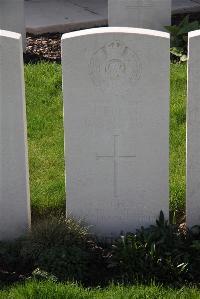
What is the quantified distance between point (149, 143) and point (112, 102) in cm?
38

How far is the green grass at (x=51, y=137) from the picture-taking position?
6.54 m

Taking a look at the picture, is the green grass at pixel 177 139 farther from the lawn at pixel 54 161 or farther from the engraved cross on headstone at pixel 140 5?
the engraved cross on headstone at pixel 140 5

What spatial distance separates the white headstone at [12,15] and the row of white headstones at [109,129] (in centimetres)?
372

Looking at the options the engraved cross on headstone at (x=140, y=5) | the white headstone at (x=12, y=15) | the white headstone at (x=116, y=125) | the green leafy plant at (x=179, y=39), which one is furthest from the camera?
the engraved cross on headstone at (x=140, y=5)

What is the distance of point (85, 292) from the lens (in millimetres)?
5352

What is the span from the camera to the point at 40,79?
28.2ft

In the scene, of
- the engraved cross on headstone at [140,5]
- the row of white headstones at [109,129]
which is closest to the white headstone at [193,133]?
the row of white headstones at [109,129]

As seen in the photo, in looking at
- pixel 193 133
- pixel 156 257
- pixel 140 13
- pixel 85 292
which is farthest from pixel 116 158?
pixel 140 13

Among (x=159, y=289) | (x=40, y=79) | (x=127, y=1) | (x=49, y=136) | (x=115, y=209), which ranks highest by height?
(x=127, y=1)

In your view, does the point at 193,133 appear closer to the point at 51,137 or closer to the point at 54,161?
the point at 54,161

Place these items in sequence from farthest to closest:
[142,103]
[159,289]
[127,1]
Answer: [127,1] < [142,103] < [159,289]

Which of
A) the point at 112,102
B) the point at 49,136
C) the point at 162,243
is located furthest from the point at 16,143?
the point at 49,136

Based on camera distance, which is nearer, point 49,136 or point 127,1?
point 49,136

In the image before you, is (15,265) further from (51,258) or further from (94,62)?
(94,62)
